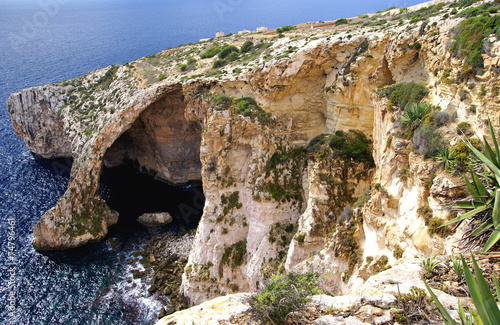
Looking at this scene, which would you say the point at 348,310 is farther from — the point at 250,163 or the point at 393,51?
the point at 250,163

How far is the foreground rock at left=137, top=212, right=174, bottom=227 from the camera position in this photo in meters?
45.4

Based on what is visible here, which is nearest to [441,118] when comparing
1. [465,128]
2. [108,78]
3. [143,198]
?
[465,128]

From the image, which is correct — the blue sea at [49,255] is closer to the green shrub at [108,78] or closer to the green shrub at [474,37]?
the green shrub at [108,78]

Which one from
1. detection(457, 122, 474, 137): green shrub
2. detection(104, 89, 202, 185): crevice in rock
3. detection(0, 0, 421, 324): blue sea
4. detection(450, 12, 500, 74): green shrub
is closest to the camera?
detection(457, 122, 474, 137): green shrub

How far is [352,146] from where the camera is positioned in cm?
2684

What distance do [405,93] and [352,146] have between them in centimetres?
708

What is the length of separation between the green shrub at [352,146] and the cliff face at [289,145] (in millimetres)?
313

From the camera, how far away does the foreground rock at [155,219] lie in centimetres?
4544

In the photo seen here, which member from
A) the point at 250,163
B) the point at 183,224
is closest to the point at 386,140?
the point at 250,163

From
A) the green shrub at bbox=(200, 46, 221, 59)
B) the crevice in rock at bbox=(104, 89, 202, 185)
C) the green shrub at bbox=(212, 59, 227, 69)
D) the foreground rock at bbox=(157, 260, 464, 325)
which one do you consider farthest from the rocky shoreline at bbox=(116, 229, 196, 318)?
the green shrub at bbox=(200, 46, 221, 59)

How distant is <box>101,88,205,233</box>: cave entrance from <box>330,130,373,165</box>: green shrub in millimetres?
24733

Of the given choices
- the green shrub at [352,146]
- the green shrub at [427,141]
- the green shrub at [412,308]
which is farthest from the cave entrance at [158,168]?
the green shrub at [412,308]

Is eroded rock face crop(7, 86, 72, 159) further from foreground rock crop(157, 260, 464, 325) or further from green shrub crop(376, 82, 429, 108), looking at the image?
foreground rock crop(157, 260, 464, 325)

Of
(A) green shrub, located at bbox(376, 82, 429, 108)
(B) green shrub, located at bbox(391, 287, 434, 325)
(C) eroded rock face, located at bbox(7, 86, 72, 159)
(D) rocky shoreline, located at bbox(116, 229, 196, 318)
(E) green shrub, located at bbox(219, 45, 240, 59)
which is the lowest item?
(D) rocky shoreline, located at bbox(116, 229, 196, 318)
